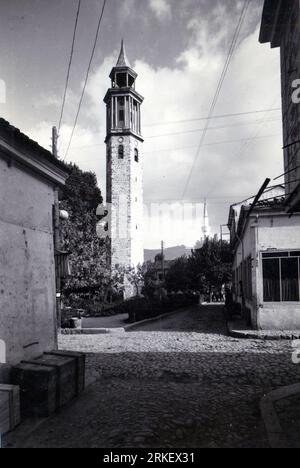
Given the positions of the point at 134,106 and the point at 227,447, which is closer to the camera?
the point at 227,447

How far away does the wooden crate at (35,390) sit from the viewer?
4.84m

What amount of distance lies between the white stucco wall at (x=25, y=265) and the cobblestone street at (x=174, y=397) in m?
1.18

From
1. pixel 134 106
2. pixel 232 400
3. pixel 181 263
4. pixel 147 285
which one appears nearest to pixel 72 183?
pixel 147 285

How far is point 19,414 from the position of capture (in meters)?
4.60

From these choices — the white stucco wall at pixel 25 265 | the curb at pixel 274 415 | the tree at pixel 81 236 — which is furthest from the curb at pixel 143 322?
the curb at pixel 274 415

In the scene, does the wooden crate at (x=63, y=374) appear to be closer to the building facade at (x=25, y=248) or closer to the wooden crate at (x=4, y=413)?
the building facade at (x=25, y=248)

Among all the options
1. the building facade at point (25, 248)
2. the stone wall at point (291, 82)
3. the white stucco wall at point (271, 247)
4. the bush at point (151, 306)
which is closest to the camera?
the building facade at point (25, 248)

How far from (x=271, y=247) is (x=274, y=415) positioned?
28.6 feet

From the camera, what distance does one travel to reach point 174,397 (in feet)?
18.7

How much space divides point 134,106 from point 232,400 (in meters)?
38.3

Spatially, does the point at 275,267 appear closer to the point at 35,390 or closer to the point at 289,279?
the point at 289,279

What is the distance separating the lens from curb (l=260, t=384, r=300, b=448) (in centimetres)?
394
